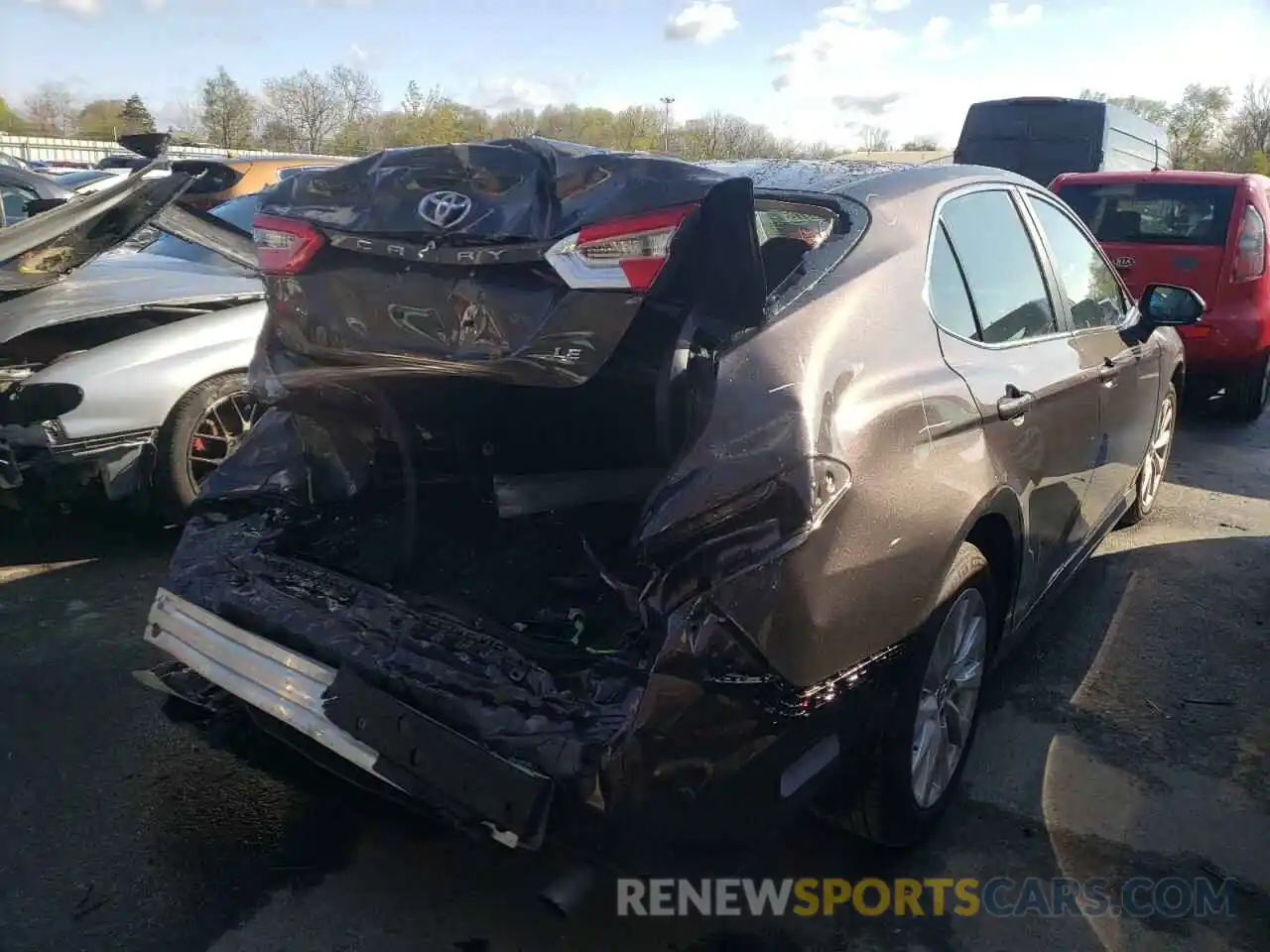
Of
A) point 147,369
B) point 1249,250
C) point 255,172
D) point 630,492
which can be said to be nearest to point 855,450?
point 630,492

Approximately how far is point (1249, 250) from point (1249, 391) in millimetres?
1071

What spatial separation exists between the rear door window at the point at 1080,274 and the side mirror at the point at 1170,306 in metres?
0.15

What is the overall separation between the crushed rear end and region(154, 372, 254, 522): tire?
171 centimetres

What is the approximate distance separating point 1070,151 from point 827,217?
45.9ft

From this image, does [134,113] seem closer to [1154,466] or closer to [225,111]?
[225,111]

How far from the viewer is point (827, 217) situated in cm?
271

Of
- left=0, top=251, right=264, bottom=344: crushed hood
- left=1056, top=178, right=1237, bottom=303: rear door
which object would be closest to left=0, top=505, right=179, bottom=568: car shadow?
left=0, top=251, right=264, bottom=344: crushed hood

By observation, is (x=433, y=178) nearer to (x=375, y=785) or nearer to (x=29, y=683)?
(x=375, y=785)

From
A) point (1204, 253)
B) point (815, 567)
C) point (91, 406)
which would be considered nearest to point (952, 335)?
point (815, 567)

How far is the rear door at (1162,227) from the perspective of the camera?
750 centimetres

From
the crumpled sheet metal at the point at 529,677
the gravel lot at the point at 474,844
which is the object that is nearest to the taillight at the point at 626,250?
the crumpled sheet metal at the point at 529,677

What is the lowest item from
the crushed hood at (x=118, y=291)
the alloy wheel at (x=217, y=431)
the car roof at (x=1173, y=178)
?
the alloy wheel at (x=217, y=431)

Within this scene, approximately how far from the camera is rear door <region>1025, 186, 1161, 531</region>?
11.9 ft

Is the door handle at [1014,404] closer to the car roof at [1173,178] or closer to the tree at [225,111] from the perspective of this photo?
the car roof at [1173,178]
